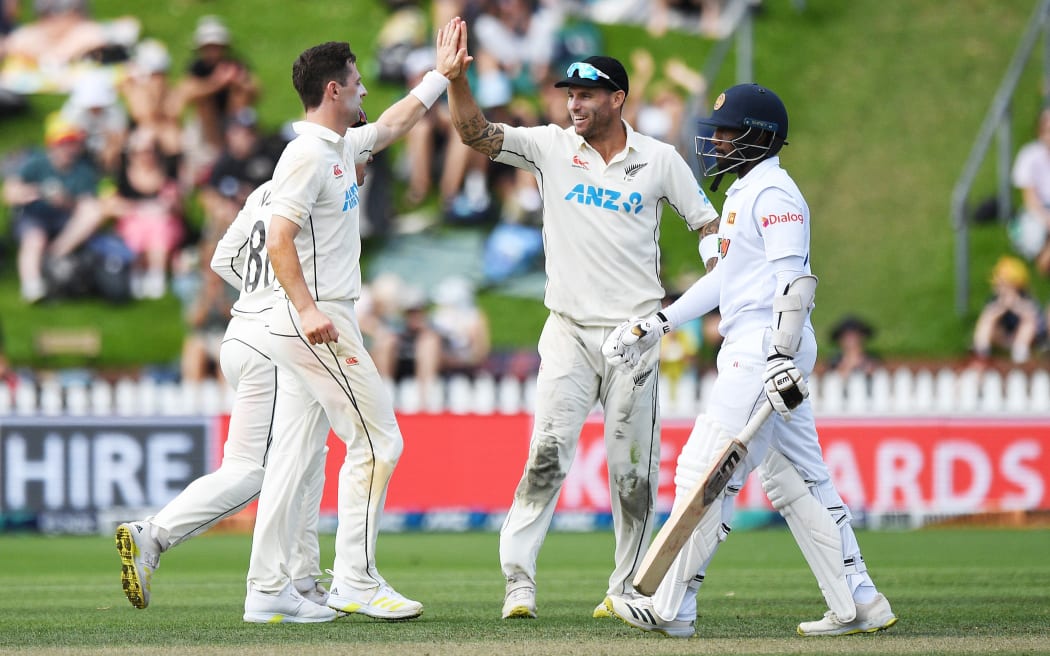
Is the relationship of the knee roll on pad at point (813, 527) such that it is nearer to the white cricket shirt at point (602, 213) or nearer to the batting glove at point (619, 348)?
the batting glove at point (619, 348)

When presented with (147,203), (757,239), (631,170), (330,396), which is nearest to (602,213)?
(631,170)

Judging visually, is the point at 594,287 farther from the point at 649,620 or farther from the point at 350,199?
the point at 649,620

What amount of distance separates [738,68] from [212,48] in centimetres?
661

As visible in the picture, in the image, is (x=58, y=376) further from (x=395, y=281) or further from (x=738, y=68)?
(x=738, y=68)

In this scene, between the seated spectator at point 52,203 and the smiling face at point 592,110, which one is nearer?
the smiling face at point 592,110

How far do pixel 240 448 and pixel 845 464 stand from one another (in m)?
7.67

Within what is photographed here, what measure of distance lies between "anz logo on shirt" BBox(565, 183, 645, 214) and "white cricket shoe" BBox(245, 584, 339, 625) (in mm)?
2269

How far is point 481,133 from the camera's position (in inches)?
316

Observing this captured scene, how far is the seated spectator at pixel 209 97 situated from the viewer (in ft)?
61.8

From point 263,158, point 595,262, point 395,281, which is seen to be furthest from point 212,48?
point 595,262

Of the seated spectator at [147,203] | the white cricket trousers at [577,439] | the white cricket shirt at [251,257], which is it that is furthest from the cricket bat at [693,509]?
the seated spectator at [147,203]

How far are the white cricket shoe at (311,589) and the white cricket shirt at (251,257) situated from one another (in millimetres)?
1311

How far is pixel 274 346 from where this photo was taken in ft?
24.7

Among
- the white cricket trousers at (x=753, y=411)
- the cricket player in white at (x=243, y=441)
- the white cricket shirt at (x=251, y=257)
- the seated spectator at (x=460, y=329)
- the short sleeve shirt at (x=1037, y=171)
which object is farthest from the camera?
the short sleeve shirt at (x=1037, y=171)
